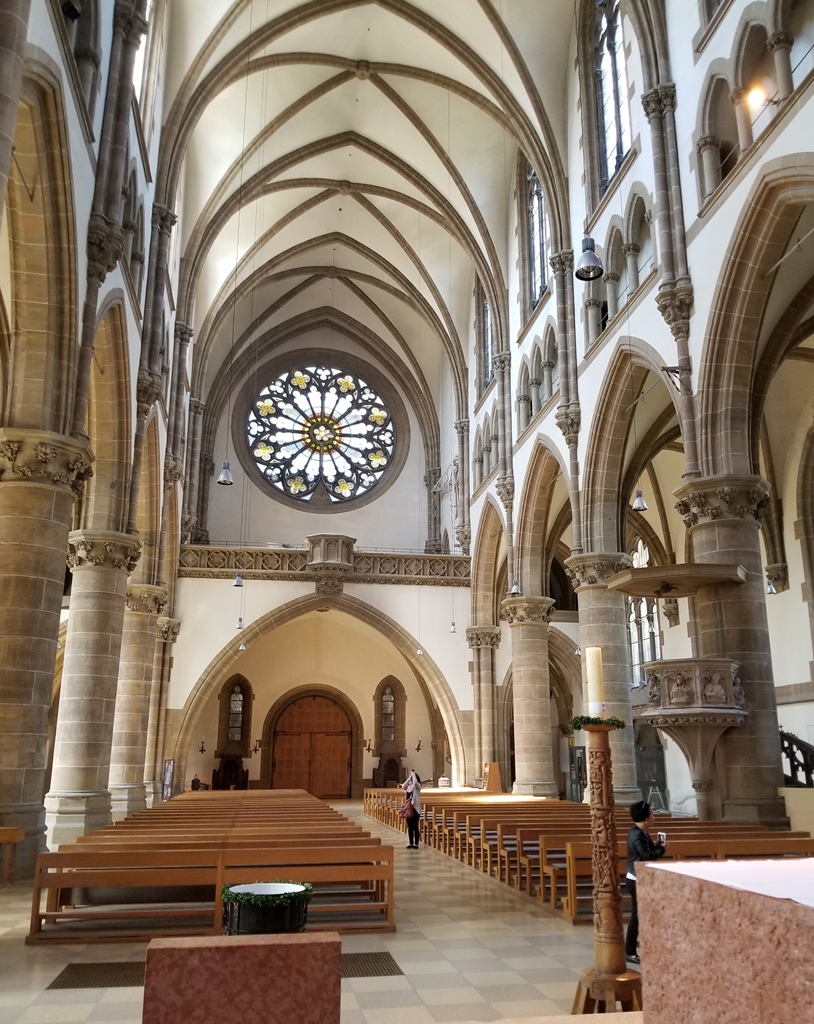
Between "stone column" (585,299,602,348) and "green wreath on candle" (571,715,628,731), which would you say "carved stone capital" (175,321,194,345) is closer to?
"stone column" (585,299,602,348)

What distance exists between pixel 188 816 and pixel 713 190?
10.9m

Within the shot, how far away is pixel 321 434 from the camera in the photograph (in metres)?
31.2

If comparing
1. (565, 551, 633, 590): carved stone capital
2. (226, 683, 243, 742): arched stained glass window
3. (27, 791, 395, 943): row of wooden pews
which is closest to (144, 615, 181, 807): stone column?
(226, 683, 243, 742): arched stained glass window

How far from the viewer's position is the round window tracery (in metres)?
30.5

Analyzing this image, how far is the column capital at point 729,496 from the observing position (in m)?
11.7

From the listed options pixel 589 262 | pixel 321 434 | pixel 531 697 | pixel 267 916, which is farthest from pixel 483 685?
pixel 267 916

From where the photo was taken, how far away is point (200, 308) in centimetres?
2575

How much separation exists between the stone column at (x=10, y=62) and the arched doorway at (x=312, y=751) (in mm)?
24824

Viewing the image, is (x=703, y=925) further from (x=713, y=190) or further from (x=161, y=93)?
(x=161, y=93)

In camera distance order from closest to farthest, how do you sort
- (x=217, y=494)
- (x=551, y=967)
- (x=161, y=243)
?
1. (x=551, y=967)
2. (x=161, y=243)
3. (x=217, y=494)

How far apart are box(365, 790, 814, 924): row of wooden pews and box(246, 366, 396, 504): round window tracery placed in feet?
53.2

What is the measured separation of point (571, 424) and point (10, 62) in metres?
12.2

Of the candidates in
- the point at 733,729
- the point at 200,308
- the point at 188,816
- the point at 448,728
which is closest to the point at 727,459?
the point at 733,729

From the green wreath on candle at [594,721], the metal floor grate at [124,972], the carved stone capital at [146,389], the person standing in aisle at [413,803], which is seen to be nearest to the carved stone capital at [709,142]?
the carved stone capital at [146,389]
